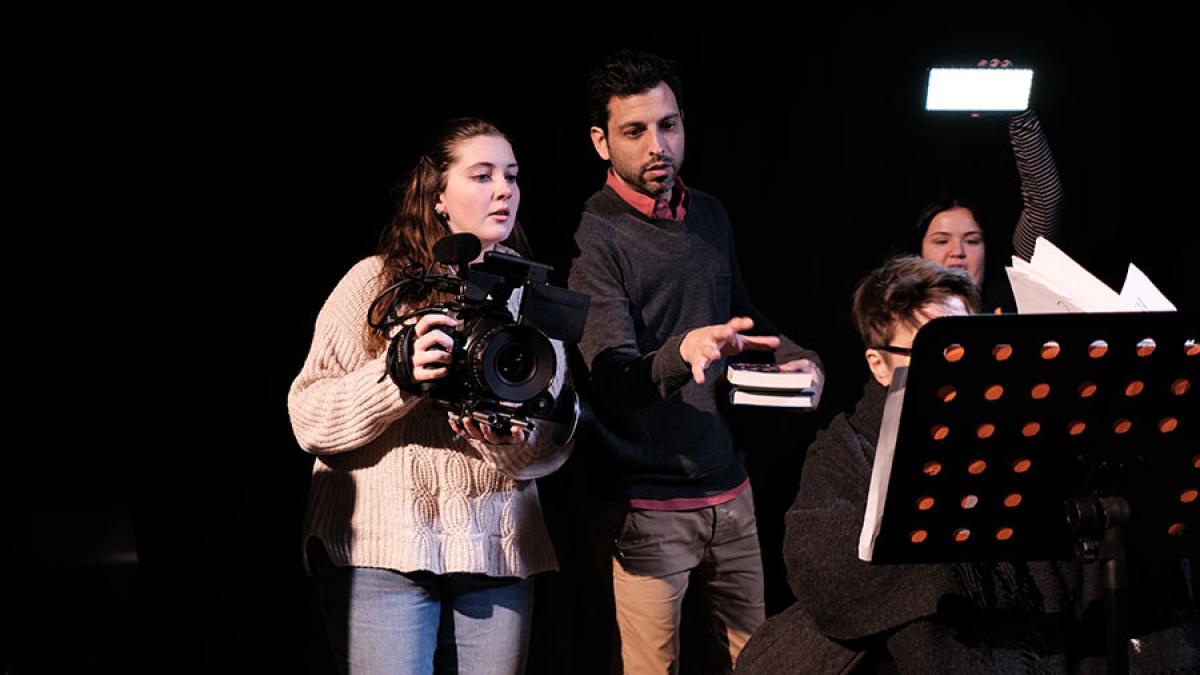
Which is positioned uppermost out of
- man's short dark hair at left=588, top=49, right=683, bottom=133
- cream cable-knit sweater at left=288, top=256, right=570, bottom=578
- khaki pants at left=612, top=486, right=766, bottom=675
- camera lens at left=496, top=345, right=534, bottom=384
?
man's short dark hair at left=588, top=49, right=683, bottom=133

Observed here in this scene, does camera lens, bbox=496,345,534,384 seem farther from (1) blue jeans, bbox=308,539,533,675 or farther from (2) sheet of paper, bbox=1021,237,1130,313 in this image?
(2) sheet of paper, bbox=1021,237,1130,313

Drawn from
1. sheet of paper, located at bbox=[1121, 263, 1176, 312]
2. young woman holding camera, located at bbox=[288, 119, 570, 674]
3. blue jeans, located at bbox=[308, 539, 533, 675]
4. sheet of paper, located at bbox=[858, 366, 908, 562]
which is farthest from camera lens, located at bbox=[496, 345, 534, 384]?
sheet of paper, located at bbox=[1121, 263, 1176, 312]

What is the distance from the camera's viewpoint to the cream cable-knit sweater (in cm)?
216

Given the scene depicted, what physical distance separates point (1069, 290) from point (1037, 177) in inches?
45.9

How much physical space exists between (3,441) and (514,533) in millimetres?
1141

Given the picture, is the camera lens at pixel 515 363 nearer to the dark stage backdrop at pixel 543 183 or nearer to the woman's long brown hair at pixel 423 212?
the woman's long brown hair at pixel 423 212

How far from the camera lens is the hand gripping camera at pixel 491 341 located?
202 centimetres

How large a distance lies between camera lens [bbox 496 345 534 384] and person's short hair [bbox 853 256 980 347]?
0.61 meters

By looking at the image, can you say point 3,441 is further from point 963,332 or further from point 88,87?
point 963,332

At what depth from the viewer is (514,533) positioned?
229cm

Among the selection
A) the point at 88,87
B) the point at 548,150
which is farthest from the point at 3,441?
the point at 548,150

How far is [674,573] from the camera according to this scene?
266 cm

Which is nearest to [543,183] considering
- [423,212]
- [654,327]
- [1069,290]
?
[654,327]

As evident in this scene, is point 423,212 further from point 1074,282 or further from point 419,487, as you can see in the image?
point 1074,282
